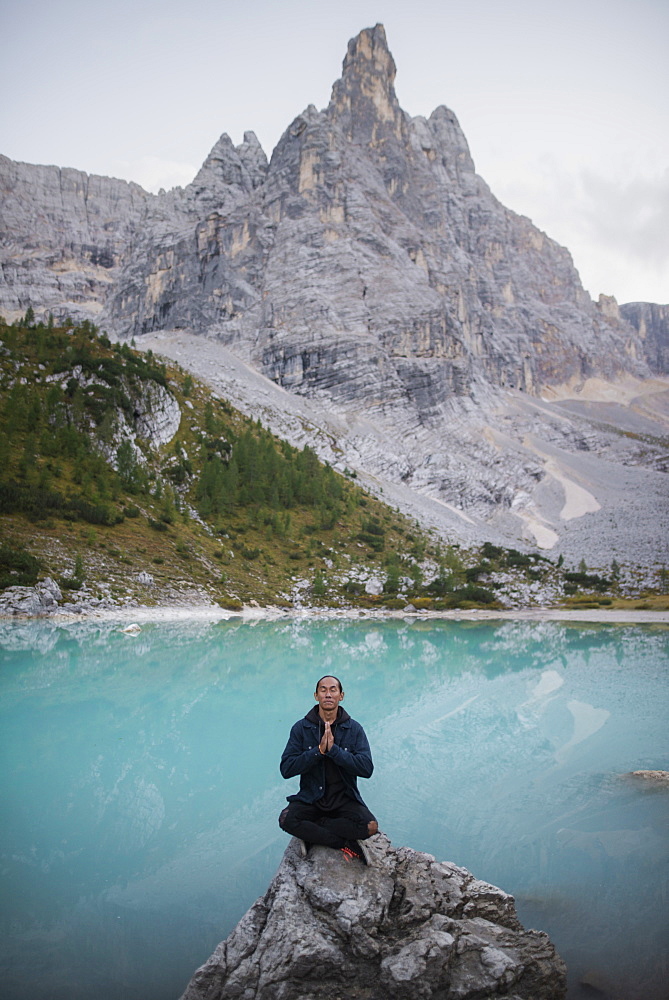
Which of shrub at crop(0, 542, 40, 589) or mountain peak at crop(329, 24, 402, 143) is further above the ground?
mountain peak at crop(329, 24, 402, 143)

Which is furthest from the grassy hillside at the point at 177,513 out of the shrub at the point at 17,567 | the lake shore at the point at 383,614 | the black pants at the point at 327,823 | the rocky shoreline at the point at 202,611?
the black pants at the point at 327,823

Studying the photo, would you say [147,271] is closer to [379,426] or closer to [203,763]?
[379,426]

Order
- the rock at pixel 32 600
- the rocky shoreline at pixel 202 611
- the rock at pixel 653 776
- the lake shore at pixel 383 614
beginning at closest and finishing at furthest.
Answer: the rock at pixel 653 776
the rock at pixel 32 600
the rocky shoreline at pixel 202 611
the lake shore at pixel 383 614

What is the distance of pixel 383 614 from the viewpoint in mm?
43250

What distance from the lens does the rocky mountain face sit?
88663mm

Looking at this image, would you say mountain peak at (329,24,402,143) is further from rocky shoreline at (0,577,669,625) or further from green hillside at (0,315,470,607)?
rocky shoreline at (0,577,669,625)

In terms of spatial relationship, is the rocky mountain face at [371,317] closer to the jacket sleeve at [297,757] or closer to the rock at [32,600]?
the rock at [32,600]

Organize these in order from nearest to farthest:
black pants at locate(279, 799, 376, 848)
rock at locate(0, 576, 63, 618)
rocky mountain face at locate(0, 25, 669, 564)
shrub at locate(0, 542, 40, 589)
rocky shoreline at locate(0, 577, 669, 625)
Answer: black pants at locate(279, 799, 376, 848)
rock at locate(0, 576, 63, 618)
rocky shoreline at locate(0, 577, 669, 625)
shrub at locate(0, 542, 40, 589)
rocky mountain face at locate(0, 25, 669, 564)

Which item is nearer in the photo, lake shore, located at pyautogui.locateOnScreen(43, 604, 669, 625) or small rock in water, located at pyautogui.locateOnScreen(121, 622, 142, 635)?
small rock in water, located at pyautogui.locateOnScreen(121, 622, 142, 635)

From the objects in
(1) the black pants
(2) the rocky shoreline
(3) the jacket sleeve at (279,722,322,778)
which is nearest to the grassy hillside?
(2) the rocky shoreline

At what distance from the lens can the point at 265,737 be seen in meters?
13.4

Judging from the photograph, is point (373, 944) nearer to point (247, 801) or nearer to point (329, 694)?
point (329, 694)

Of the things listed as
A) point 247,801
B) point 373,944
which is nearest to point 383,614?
point 247,801

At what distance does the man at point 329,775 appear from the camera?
5.79 m
